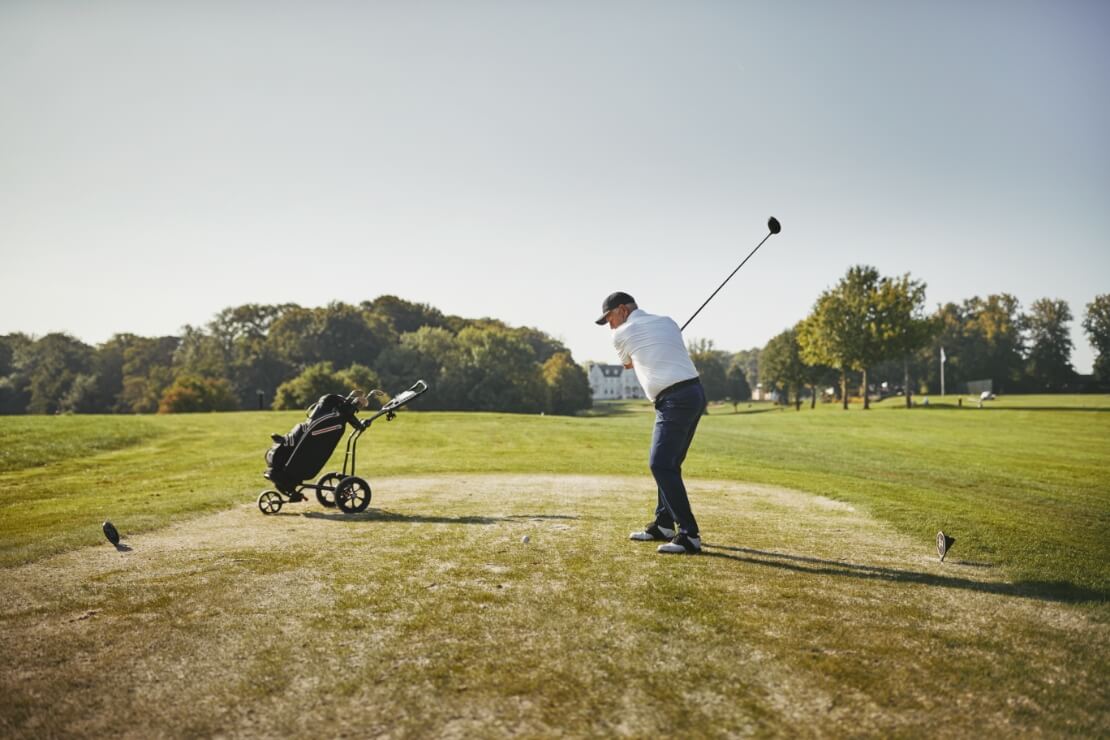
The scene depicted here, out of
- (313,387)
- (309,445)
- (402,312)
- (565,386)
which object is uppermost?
(402,312)

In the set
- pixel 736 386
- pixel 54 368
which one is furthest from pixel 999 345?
pixel 54 368

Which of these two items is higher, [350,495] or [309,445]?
[309,445]

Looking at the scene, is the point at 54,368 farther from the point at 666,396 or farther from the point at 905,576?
the point at 905,576

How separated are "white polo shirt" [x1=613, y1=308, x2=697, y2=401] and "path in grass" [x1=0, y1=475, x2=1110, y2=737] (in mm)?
1934

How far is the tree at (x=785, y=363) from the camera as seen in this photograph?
7956 cm

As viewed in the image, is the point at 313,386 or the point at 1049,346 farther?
the point at 1049,346

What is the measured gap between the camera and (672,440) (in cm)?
725

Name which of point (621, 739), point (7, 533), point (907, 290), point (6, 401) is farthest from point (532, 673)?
point (6, 401)

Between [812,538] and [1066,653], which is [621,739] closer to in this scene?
[1066,653]

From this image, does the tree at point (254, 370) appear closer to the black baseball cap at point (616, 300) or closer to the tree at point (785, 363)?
the tree at point (785, 363)

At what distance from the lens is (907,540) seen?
7.78m

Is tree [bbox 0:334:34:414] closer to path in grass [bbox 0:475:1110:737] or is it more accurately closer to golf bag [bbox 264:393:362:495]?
golf bag [bbox 264:393:362:495]

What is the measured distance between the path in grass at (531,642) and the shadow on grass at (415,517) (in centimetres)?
140

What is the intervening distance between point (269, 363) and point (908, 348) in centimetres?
7482
